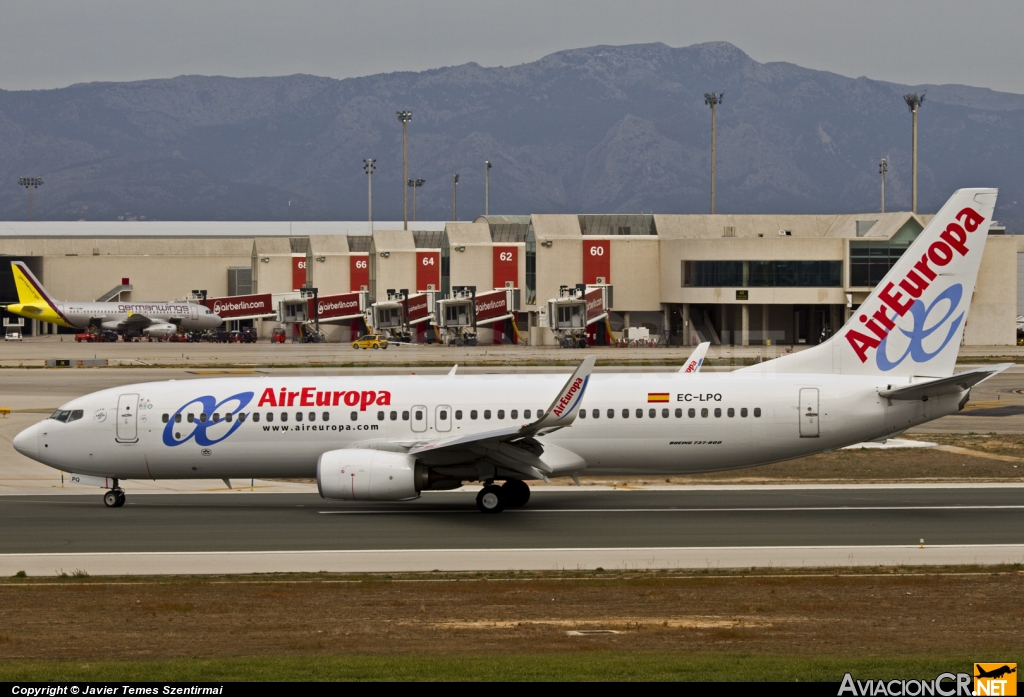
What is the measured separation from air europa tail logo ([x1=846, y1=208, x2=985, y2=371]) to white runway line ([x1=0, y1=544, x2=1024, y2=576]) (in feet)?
21.3

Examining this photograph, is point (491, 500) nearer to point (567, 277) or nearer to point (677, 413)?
point (677, 413)

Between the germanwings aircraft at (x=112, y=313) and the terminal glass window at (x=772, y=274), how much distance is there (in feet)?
187

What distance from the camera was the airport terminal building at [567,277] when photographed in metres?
111

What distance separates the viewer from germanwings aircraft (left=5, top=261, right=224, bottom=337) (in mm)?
133500

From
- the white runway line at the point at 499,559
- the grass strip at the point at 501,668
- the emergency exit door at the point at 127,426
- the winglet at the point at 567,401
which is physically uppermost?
the winglet at the point at 567,401

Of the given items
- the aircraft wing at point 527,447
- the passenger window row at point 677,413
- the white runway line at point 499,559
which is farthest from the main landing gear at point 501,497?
the white runway line at point 499,559

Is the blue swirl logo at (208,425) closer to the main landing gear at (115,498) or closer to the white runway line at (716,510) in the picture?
the main landing gear at (115,498)

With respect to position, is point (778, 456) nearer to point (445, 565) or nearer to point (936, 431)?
point (445, 565)

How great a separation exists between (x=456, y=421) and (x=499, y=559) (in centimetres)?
695

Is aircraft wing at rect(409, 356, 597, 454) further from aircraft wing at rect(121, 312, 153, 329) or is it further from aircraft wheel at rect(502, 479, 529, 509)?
aircraft wing at rect(121, 312, 153, 329)

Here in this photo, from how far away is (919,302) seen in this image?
1275 inches

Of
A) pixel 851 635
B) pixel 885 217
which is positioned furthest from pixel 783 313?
pixel 851 635

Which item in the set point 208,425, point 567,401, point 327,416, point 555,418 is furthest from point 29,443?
point 567,401

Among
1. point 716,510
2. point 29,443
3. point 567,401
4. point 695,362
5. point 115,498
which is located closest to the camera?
point 567,401
